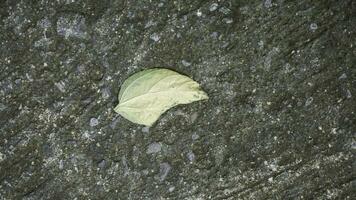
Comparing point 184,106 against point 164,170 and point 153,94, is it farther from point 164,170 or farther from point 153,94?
point 164,170

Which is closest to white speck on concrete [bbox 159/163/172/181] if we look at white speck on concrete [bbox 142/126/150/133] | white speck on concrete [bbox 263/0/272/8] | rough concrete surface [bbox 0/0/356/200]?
rough concrete surface [bbox 0/0/356/200]

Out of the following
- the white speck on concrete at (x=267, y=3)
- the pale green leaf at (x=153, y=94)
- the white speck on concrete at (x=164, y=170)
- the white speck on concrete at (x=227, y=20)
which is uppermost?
the white speck on concrete at (x=267, y=3)

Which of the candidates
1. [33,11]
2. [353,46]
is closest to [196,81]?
[353,46]

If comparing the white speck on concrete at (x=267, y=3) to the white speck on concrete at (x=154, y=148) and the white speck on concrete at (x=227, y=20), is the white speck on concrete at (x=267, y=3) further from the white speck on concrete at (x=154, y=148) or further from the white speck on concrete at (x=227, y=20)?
the white speck on concrete at (x=154, y=148)

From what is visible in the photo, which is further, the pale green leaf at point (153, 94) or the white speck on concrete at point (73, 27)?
the white speck on concrete at point (73, 27)

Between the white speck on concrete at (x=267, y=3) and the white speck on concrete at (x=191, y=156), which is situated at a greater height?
the white speck on concrete at (x=267, y=3)

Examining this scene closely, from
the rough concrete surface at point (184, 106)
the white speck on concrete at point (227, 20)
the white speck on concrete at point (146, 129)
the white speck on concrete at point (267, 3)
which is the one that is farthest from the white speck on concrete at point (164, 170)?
the white speck on concrete at point (267, 3)

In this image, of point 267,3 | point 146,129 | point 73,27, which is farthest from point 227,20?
point 73,27

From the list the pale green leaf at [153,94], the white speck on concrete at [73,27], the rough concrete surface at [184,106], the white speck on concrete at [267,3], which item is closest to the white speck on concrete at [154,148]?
the rough concrete surface at [184,106]

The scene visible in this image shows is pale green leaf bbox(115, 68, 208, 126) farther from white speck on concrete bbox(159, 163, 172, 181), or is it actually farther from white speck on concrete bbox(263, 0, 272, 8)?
white speck on concrete bbox(263, 0, 272, 8)
